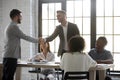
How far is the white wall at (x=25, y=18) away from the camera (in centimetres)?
590

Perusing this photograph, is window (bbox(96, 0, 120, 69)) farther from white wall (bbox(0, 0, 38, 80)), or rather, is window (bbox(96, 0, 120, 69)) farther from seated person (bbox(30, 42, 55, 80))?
white wall (bbox(0, 0, 38, 80))

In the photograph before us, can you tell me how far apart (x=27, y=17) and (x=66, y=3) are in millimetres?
858

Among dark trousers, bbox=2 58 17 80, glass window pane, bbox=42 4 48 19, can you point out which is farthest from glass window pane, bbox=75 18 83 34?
dark trousers, bbox=2 58 17 80

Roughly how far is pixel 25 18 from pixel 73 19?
99cm

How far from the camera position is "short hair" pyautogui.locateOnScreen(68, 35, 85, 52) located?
10.5ft

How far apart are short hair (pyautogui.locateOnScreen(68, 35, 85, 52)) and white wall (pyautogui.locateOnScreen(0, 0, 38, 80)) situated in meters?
2.77

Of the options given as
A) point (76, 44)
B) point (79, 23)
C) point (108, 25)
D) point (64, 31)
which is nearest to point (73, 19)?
point (79, 23)

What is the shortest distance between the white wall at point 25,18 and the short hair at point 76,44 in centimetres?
277

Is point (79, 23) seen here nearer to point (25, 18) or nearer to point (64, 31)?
point (25, 18)

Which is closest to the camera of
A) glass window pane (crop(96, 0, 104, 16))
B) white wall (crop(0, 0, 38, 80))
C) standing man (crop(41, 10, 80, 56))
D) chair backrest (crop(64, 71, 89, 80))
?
chair backrest (crop(64, 71, 89, 80))

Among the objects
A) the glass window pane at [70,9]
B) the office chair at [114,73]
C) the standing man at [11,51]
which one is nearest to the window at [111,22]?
the office chair at [114,73]

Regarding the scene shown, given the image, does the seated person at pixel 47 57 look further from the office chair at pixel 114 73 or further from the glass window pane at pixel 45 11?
the office chair at pixel 114 73

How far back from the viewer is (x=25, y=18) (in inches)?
233

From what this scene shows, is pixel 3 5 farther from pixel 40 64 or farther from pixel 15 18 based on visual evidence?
pixel 40 64
